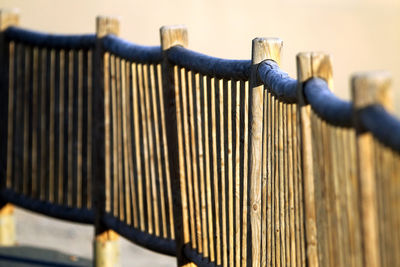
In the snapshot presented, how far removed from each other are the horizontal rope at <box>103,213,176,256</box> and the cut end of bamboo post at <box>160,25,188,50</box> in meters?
1.21

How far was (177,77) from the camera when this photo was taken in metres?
5.49

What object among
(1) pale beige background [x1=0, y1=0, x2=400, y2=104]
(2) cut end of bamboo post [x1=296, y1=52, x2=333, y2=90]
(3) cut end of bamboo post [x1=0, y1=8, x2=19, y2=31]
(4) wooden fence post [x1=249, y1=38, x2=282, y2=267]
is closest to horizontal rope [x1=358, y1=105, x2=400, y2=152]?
(2) cut end of bamboo post [x1=296, y1=52, x2=333, y2=90]

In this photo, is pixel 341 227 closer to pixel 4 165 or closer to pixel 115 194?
pixel 115 194

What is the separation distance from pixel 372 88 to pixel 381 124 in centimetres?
11

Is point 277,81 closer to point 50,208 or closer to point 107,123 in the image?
point 107,123

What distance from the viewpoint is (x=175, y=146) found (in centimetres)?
556

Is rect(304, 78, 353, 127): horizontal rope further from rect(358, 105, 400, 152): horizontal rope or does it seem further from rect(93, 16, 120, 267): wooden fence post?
rect(93, 16, 120, 267): wooden fence post

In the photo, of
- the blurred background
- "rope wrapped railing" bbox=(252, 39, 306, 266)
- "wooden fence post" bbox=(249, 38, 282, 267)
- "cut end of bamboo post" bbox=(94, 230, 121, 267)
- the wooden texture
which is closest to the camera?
"rope wrapped railing" bbox=(252, 39, 306, 266)

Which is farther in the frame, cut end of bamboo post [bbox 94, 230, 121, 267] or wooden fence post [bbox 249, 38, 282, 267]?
cut end of bamboo post [bbox 94, 230, 121, 267]

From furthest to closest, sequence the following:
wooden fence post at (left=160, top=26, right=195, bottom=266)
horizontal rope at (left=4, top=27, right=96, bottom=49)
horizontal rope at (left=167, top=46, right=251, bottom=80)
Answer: horizontal rope at (left=4, top=27, right=96, bottom=49) → wooden fence post at (left=160, top=26, right=195, bottom=266) → horizontal rope at (left=167, top=46, right=251, bottom=80)

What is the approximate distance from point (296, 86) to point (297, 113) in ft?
0.37

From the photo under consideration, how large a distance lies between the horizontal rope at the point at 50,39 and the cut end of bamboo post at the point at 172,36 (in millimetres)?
1155

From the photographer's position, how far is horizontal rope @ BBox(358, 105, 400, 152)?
244 centimetres

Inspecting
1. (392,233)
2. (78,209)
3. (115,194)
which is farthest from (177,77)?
(392,233)
